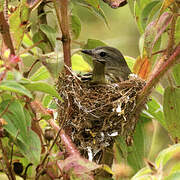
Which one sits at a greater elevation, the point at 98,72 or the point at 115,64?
the point at 98,72

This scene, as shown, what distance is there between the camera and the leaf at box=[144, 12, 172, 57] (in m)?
1.76

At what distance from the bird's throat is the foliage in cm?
30

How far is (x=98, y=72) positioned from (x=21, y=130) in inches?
50.1

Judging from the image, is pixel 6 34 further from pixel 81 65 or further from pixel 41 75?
pixel 81 65

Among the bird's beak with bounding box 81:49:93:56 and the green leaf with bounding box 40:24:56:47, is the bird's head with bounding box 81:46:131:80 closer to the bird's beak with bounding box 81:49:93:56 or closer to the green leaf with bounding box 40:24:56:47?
the bird's beak with bounding box 81:49:93:56

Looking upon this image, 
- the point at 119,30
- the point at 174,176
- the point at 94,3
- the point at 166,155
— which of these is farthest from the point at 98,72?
the point at 119,30

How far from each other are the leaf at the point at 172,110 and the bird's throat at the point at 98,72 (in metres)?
0.72

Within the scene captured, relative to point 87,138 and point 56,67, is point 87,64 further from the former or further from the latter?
point 56,67

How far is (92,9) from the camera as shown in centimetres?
205

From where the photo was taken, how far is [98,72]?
2898 millimetres

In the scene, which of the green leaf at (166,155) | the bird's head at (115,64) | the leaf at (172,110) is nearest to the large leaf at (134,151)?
the leaf at (172,110)

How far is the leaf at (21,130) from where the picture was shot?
5.50 feet

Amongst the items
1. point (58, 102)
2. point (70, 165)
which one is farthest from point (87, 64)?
point (70, 165)

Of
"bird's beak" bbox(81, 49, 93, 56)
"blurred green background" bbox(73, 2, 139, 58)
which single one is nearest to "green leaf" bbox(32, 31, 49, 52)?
"bird's beak" bbox(81, 49, 93, 56)
